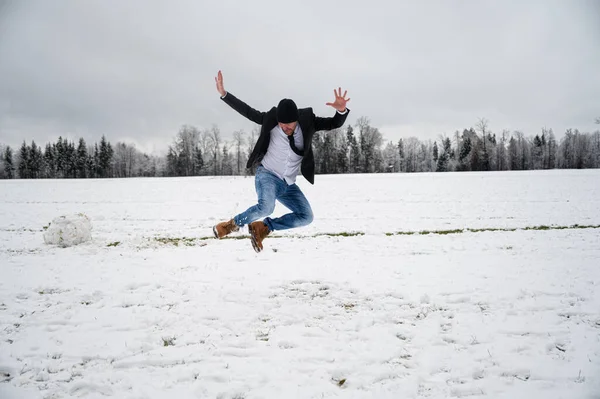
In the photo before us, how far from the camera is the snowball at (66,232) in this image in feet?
31.9

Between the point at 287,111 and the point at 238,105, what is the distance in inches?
34.4

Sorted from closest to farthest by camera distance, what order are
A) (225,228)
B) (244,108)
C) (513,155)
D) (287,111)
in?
(287,111) < (244,108) < (225,228) < (513,155)

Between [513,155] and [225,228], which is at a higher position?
[513,155]

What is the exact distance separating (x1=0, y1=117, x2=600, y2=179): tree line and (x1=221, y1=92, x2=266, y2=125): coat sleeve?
6213cm

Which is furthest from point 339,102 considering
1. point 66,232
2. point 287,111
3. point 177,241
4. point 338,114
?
point 66,232

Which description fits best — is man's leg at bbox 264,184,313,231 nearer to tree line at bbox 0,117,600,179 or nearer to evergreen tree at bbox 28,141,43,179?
tree line at bbox 0,117,600,179

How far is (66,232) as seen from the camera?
32.0 feet

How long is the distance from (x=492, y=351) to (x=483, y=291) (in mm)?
1994

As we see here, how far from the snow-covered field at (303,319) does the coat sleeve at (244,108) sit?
9.38 ft

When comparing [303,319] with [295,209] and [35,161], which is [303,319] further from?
[35,161]

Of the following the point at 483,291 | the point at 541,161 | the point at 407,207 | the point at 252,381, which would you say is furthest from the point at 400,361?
the point at 541,161

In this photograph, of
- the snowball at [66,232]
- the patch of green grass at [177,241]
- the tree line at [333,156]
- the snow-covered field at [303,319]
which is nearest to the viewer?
the snow-covered field at [303,319]

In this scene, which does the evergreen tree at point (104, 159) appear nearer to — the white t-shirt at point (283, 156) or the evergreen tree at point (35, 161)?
the evergreen tree at point (35, 161)

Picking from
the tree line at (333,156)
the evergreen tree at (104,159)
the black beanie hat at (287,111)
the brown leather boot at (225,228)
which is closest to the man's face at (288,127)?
the black beanie hat at (287,111)
